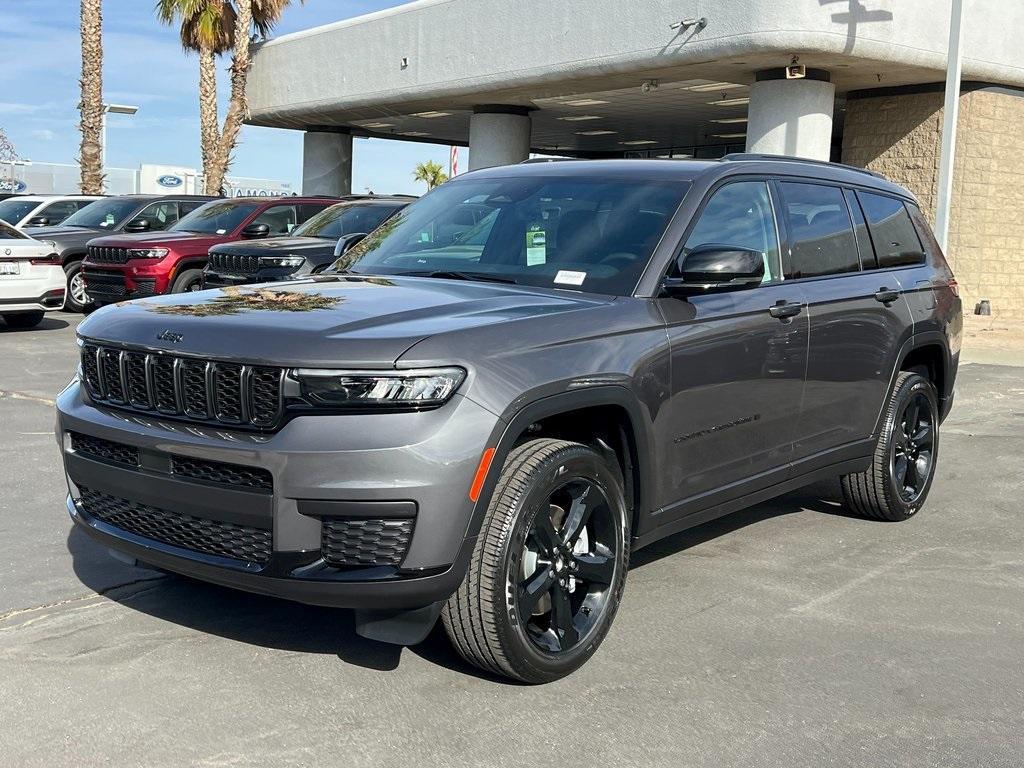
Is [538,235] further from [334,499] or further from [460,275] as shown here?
[334,499]

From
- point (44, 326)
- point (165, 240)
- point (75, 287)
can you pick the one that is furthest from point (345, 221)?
point (75, 287)

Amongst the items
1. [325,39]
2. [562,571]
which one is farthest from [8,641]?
[325,39]

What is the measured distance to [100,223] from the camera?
1869 cm

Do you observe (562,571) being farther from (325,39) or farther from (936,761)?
(325,39)

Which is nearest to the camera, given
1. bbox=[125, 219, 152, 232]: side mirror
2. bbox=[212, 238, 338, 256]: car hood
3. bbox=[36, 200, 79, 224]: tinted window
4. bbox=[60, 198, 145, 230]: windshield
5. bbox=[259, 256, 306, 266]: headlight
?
bbox=[259, 256, 306, 266]: headlight

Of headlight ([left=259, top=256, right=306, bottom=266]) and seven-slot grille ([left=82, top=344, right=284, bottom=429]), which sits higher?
seven-slot grille ([left=82, top=344, right=284, bottom=429])

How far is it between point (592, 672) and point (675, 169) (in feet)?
7.19

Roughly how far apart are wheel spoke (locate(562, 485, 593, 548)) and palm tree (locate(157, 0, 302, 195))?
26308mm

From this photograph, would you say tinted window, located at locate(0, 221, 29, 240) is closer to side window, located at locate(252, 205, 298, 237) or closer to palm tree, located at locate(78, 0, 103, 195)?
side window, located at locate(252, 205, 298, 237)

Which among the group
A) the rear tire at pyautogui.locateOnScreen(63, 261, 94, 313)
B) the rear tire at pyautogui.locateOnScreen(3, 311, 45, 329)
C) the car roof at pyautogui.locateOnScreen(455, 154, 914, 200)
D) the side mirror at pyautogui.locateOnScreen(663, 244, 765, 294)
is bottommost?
the rear tire at pyautogui.locateOnScreen(3, 311, 45, 329)

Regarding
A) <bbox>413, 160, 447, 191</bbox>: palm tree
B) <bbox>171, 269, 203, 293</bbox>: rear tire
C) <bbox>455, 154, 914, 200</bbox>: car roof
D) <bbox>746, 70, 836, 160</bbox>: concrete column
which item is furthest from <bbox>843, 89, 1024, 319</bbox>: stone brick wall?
<bbox>413, 160, 447, 191</bbox>: palm tree

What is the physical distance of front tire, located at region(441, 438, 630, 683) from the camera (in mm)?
3764

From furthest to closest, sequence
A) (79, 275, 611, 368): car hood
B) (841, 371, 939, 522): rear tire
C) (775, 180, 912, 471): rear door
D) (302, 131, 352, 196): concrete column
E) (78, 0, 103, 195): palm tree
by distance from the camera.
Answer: (302, 131, 352, 196): concrete column → (78, 0, 103, 195): palm tree → (841, 371, 939, 522): rear tire → (775, 180, 912, 471): rear door → (79, 275, 611, 368): car hood

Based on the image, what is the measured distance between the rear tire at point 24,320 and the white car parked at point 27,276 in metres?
0.71
